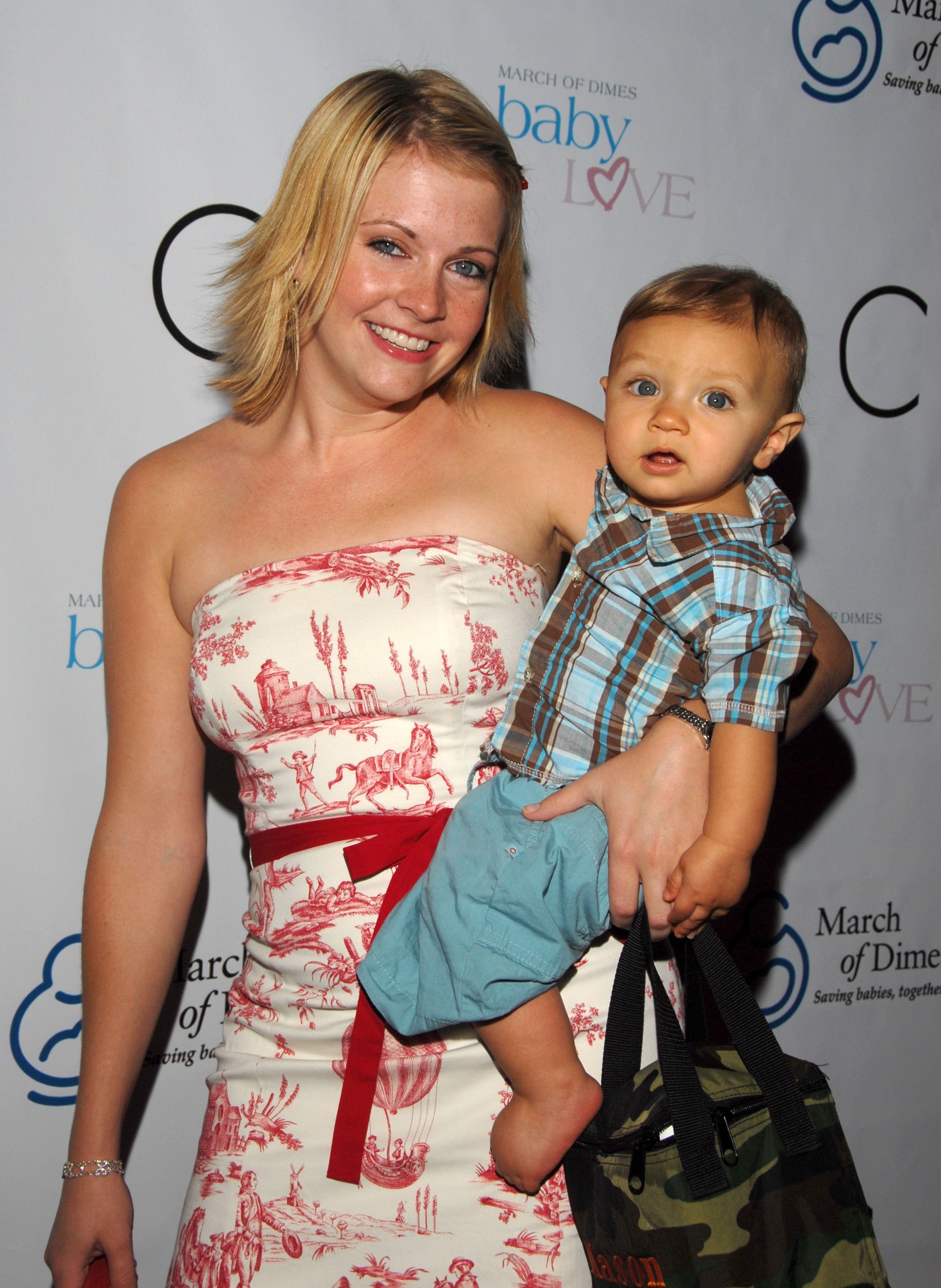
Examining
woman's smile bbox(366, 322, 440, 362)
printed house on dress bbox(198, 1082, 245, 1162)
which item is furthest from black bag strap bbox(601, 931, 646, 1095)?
woman's smile bbox(366, 322, 440, 362)

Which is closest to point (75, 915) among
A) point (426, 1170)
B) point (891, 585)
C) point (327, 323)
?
point (426, 1170)

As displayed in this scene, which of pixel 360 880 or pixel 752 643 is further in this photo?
pixel 360 880

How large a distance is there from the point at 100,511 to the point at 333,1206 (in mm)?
1282

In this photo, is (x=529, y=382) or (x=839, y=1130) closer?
(x=839, y=1130)

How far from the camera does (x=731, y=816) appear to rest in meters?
1.17

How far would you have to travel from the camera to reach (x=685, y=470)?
126 centimetres

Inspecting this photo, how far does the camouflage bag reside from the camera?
1.14m

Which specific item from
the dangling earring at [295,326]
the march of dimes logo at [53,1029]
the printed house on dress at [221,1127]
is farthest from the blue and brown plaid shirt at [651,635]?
the march of dimes logo at [53,1029]

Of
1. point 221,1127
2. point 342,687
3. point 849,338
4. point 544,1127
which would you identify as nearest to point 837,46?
point 849,338

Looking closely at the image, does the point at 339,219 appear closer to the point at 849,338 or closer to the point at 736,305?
the point at 736,305

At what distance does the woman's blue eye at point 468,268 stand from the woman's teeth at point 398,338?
119 mm

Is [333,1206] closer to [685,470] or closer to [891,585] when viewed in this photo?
[685,470]

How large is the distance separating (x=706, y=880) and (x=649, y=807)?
0.11m

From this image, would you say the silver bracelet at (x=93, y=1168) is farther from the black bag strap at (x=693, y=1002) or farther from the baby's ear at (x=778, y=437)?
the baby's ear at (x=778, y=437)
